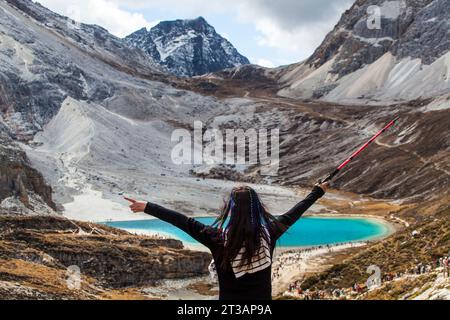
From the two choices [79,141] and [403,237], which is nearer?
[403,237]

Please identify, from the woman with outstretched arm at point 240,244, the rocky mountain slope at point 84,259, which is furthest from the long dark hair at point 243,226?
the rocky mountain slope at point 84,259

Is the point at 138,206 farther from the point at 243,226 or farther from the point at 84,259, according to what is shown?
the point at 84,259

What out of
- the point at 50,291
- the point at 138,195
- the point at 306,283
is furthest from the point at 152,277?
the point at 138,195

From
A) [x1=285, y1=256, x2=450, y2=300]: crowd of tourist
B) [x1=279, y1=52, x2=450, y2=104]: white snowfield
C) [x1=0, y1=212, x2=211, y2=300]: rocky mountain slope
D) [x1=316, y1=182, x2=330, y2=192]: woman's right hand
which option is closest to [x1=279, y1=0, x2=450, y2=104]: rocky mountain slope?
[x1=279, y1=52, x2=450, y2=104]: white snowfield

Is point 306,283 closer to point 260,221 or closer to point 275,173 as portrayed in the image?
point 260,221

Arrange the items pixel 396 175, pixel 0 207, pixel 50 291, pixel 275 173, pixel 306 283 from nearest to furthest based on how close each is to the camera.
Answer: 1. pixel 50 291
2. pixel 306 283
3. pixel 0 207
4. pixel 396 175
5. pixel 275 173

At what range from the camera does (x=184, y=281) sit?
38.2 meters

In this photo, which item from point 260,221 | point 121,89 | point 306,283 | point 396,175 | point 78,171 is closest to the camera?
point 260,221

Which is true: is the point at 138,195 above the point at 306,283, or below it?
above

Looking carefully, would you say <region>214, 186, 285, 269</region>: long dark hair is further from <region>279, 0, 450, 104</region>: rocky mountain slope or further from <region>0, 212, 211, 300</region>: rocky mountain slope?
<region>279, 0, 450, 104</region>: rocky mountain slope

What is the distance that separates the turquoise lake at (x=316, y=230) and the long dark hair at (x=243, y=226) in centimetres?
5308

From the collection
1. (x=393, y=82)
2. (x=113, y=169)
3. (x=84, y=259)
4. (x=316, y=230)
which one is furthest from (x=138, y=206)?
(x=393, y=82)

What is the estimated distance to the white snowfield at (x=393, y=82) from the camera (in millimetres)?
158062

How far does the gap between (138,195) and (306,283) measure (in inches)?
2465
